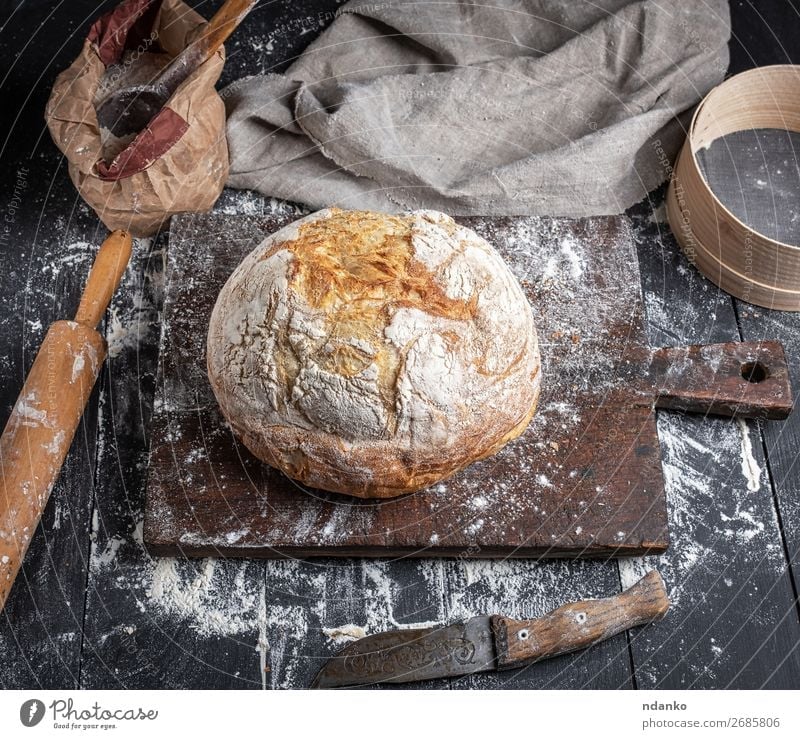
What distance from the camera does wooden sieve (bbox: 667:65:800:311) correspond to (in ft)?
7.30

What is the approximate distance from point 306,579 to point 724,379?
1024 millimetres

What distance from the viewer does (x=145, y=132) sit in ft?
7.01

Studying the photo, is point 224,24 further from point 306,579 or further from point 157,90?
point 306,579

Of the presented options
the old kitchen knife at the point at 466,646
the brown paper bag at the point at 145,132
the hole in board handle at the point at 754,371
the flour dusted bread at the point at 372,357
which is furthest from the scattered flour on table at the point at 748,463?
the brown paper bag at the point at 145,132

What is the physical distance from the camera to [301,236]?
1926 mm

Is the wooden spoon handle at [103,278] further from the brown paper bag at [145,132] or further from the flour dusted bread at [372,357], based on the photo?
the flour dusted bread at [372,357]

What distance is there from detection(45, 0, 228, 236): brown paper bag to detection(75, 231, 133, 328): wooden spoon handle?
0.11m

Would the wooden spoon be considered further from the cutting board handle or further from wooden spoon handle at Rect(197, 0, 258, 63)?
the cutting board handle

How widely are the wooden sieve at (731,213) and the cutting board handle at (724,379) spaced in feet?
0.67

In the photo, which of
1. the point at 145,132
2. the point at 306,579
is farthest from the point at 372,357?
the point at 145,132

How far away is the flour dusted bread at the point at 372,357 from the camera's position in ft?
5.82

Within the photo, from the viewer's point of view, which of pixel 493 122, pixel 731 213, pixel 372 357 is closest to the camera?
pixel 372 357

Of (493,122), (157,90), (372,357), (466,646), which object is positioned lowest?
(466,646)

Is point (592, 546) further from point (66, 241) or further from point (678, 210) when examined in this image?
point (66, 241)
